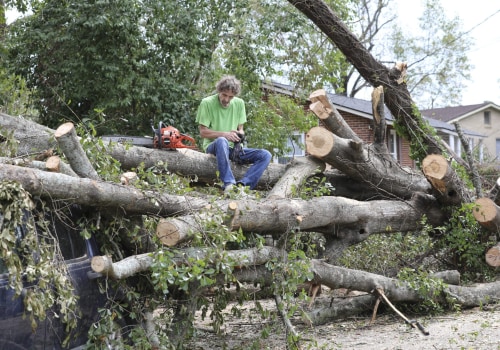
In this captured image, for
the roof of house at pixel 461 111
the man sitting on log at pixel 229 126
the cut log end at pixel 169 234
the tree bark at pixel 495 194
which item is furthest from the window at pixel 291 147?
the roof of house at pixel 461 111

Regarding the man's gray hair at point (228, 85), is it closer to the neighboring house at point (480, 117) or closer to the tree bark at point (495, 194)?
the tree bark at point (495, 194)

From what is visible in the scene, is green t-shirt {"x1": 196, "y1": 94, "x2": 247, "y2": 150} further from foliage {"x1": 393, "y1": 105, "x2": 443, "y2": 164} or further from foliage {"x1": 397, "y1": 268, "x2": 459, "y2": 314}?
foliage {"x1": 393, "y1": 105, "x2": 443, "y2": 164}

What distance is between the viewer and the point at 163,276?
537 cm

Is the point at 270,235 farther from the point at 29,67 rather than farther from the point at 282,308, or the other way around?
the point at 29,67

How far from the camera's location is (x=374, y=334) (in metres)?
7.66

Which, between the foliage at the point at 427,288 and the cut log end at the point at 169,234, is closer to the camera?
the cut log end at the point at 169,234

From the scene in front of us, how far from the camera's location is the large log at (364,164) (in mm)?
8836

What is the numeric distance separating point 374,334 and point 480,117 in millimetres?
41114

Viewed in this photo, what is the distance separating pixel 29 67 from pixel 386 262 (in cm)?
861

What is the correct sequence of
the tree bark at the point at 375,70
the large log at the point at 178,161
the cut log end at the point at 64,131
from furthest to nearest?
the tree bark at the point at 375,70
the large log at the point at 178,161
the cut log end at the point at 64,131

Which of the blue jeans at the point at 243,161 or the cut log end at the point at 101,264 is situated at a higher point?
the blue jeans at the point at 243,161

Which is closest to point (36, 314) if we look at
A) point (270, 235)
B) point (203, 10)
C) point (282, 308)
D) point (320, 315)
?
point (282, 308)

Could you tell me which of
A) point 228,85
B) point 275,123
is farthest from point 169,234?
point 275,123

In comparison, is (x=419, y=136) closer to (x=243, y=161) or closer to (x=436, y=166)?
(x=436, y=166)
